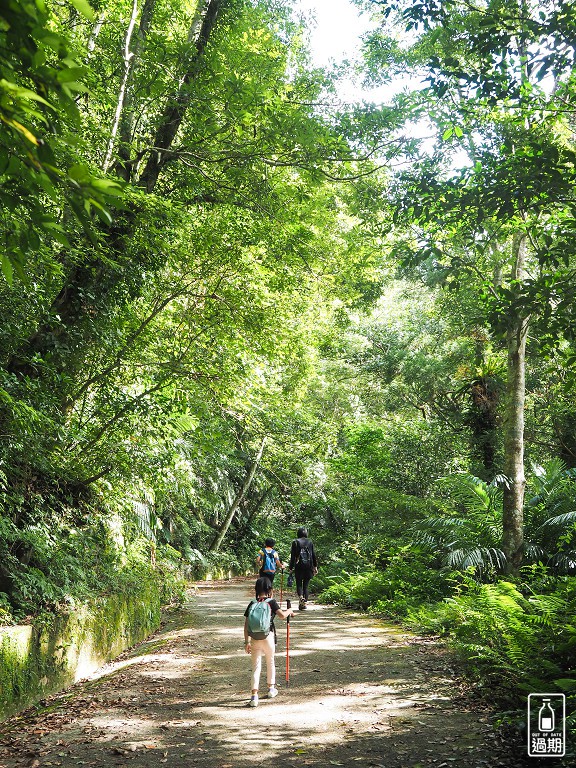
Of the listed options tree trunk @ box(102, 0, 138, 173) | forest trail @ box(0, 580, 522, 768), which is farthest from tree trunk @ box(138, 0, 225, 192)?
forest trail @ box(0, 580, 522, 768)

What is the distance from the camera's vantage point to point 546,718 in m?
5.09

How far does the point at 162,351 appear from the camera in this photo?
11.9 m

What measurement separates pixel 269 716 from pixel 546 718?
2580 millimetres

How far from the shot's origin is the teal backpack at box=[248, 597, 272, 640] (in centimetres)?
688

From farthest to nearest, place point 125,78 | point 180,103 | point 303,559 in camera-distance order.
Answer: point 303,559 → point 180,103 → point 125,78

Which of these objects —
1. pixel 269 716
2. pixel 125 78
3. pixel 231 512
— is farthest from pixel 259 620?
pixel 231 512

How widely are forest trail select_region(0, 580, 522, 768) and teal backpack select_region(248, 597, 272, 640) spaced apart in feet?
2.30

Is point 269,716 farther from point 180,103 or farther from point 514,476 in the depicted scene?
point 180,103

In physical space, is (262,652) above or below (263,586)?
below

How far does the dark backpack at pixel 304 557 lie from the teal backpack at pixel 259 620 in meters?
7.63

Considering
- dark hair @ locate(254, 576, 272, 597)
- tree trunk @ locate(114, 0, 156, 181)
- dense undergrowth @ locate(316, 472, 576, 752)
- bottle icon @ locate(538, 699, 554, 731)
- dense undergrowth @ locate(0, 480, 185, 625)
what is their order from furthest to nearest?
tree trunk @ locate(114, 0, 156, 181) < dense undergrowth @ locate(0, 480, 185, 625) < dark hair @ locate(254, 576, 272, 597) < dense undergrowth @ locate(316, 472, 576, 752) < bottle icon @ locate(538, 699, 554, 731)

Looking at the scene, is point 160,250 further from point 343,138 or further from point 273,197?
point 343,138

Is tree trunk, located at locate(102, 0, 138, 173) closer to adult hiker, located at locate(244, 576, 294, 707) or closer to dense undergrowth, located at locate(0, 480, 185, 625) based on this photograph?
dense undergrowth, located at locate(0, 480, 185, 625)

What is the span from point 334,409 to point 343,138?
77.6 feet
